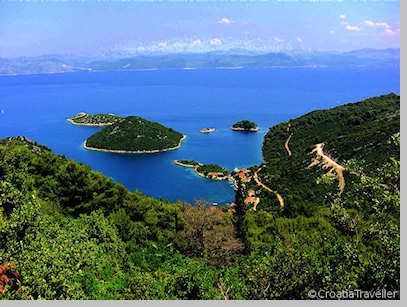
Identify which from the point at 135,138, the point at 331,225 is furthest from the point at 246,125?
the point at 331,225

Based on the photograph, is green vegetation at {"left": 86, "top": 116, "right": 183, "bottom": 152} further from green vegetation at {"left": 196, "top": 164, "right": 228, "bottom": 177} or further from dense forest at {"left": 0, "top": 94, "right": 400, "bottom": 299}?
dense forest at {"left": 0, "top": 94, "right": 400, "bottom": 299}

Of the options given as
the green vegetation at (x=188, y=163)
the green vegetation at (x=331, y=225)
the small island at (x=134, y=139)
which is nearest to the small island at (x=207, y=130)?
the small island at (x=134, y=139)

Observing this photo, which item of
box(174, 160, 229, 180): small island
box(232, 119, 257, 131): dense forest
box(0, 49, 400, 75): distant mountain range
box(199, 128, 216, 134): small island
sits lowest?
box(174, 160, 229, 180): small island

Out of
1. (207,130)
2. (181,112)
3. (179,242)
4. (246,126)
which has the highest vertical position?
(179,242)

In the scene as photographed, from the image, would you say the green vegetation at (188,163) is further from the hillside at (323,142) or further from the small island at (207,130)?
the small island at (207,130)

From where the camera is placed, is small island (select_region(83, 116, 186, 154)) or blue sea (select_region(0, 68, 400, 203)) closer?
blue sea (select_region(0, 68, 400, 203))

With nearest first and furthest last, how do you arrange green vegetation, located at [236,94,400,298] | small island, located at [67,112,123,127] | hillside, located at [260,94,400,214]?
green vegetation, located at [236,94,400,298]
hillside, located at [260,94,400,214]
small island, located at [67,112,123,127]

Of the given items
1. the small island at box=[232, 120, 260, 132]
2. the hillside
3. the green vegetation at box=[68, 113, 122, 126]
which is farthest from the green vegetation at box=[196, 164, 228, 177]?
the green vegetation at box=[68, 113, 122, 126]

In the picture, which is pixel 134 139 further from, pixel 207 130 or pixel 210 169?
pixel 207 130
